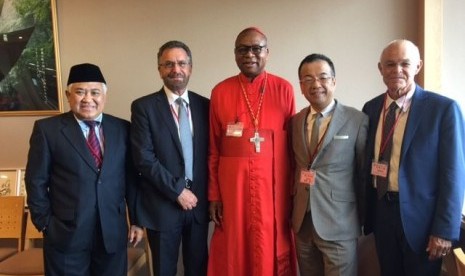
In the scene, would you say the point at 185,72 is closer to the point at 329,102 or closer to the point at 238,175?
the point at 238,175

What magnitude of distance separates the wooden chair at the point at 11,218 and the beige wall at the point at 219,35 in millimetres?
689

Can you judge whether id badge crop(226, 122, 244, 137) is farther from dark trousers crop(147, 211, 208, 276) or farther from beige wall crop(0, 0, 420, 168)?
beige wall crop(0, 0, 420, 168)

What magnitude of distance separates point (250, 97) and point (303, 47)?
1032 millimetres

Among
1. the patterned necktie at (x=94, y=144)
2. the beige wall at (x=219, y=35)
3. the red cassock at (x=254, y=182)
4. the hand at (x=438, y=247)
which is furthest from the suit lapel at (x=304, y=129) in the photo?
the patterned necktie at (x=94, y=144)

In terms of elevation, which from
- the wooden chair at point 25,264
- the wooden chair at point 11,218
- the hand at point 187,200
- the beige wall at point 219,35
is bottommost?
the wooden chair at point 25,264

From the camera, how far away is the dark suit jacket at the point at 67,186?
1921mm

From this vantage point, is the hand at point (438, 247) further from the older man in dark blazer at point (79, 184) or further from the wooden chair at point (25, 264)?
the wooden chair at point (25, 264)

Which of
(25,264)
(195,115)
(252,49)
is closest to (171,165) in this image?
(195,115)

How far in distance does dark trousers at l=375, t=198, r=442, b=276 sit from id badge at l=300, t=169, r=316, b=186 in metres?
0.37

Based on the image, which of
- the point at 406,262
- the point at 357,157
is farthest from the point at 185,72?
the point at 406,262

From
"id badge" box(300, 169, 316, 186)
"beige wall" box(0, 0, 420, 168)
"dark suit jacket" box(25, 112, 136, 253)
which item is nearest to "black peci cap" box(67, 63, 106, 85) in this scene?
"dark suit jacket" box(25, 112, 136, 253)

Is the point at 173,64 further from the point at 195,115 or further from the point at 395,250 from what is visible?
the point at 395,250

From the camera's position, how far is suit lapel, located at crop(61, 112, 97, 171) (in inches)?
76.4

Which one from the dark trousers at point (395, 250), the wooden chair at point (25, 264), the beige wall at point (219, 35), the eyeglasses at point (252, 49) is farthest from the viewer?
the beige wall at point (219, 35)
